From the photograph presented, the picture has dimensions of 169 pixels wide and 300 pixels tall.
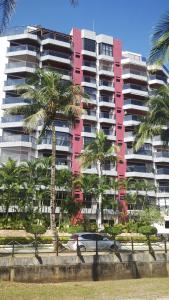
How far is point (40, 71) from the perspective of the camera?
32.8m

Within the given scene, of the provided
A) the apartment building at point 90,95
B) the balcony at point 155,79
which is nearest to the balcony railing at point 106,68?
the apartment building at point 90,95

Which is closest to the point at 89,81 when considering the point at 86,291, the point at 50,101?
the point at 50,101

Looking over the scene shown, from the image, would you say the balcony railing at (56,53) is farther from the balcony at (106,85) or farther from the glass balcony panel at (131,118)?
the glass balcony panel at (131,118)

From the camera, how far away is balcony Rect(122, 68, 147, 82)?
2854 inches

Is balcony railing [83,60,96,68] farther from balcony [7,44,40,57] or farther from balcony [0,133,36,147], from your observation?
balcony [0,133,36,147]

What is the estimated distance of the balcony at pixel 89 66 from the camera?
70.4 metres

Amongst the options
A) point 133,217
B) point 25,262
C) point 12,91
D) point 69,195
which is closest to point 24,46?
point 12,91

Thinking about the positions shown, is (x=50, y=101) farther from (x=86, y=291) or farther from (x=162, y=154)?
(x=162, y=154)

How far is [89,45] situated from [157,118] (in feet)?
146

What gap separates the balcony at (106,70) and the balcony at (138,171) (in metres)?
18.2

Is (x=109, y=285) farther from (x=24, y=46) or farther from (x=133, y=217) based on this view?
(x=24, y=46)

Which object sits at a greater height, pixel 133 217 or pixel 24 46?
pixel 24 46

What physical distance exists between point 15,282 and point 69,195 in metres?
36.4

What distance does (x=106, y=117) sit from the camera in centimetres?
6962
